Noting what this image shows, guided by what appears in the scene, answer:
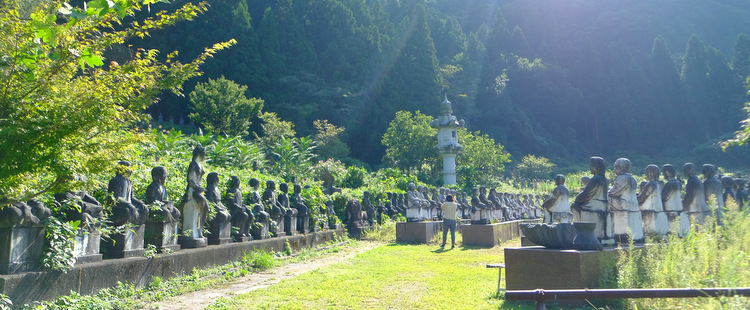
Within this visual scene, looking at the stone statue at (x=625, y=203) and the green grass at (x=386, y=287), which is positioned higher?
the stone statue at (x=625, y=203)

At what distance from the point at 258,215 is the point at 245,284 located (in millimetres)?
2683

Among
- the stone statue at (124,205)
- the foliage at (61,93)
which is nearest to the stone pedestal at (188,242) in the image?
the stone statue at (124,205)

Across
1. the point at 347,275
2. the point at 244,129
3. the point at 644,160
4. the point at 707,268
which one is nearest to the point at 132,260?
the point at 347,275

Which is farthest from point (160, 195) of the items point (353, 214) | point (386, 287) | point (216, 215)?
point (353, 214)

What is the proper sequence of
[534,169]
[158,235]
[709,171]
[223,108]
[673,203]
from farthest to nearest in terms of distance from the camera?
[534,169]
[223,108]
[709,171]
[673,203]
[158,235]

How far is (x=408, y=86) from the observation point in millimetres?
50344

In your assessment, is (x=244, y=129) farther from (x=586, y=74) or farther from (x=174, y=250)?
(x=586, y=74)

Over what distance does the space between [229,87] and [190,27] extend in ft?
41.3

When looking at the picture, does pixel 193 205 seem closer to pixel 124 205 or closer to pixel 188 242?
pixel 188 242

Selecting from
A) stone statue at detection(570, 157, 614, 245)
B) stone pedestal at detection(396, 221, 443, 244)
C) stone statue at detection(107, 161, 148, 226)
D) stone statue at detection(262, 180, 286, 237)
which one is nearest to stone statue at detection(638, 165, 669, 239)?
stone statue at detection(570, 157, 614, 245)

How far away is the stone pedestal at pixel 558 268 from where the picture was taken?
567cm

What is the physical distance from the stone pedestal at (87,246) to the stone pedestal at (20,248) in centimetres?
40

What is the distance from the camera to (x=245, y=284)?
7.38 metres

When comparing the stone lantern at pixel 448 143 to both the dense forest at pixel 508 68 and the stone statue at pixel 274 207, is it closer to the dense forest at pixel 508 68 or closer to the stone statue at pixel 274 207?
the dense forest at pixel 508 68
